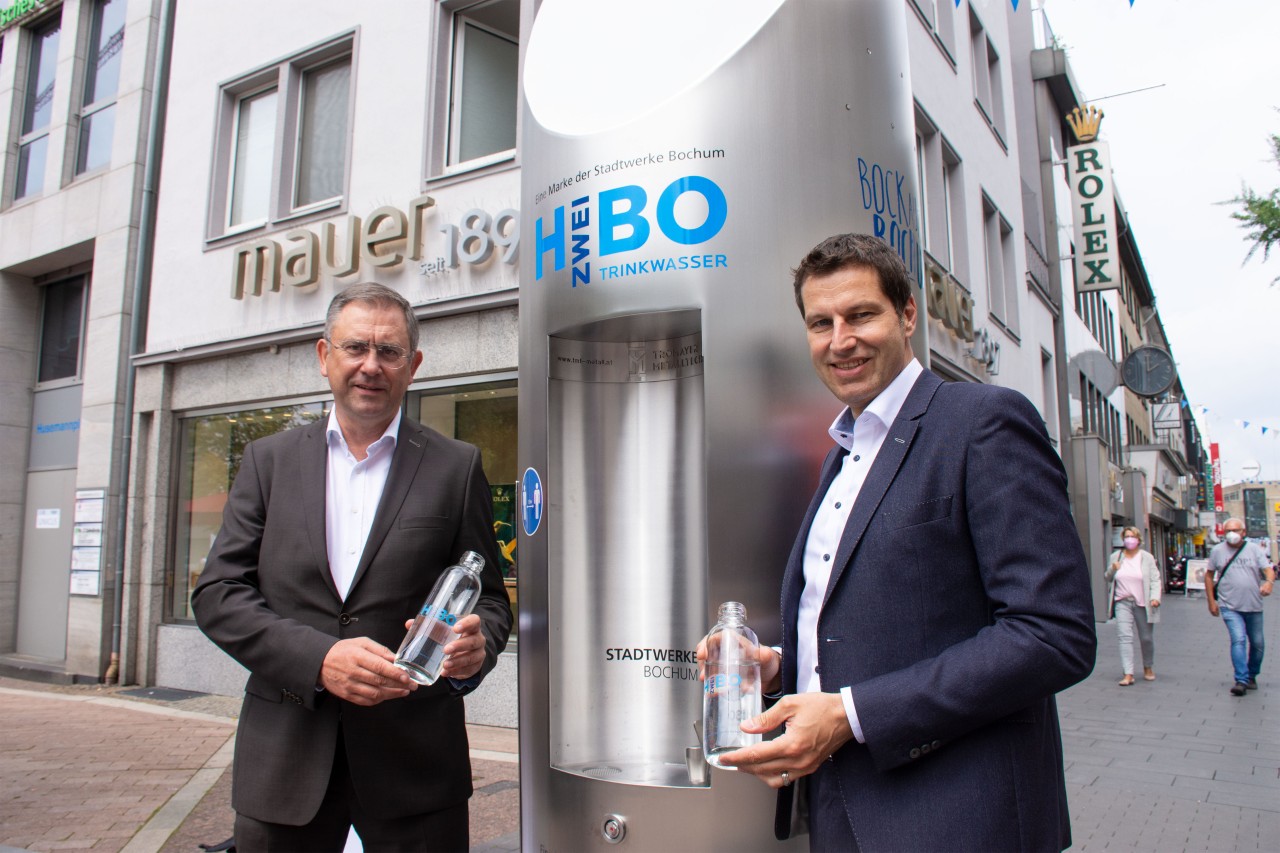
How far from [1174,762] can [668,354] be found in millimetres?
5440

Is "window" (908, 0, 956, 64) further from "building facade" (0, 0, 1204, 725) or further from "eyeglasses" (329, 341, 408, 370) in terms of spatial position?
"eyeglasses" (329, 341, 408, 370)

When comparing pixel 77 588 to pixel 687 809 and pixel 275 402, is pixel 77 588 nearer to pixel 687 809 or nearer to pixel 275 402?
pixel 275 402

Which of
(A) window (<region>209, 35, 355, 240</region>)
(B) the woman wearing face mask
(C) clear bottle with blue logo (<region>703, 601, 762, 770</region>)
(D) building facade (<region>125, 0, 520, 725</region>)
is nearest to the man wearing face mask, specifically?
(B) the woman wearing face mask

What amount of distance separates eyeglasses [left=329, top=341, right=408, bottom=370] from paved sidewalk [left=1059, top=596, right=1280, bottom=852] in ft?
13.5

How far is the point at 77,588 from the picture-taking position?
10.8 metres

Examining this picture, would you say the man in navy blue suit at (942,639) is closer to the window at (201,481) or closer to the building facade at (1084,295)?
the window at (201,481)

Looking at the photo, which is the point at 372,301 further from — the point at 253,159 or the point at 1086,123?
the point at 1086,123

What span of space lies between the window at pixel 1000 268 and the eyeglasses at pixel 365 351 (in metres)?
12.1

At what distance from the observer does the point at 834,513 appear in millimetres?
1821

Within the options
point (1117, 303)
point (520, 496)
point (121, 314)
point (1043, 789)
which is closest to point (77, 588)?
point (121, 314)

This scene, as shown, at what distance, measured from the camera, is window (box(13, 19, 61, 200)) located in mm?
12982

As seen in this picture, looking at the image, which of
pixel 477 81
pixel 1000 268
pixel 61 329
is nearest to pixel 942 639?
pixel 477 81

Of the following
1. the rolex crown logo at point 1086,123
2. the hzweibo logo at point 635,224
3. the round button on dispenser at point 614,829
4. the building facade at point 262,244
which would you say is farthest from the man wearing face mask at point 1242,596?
the rolex crown logo at point 1086,123

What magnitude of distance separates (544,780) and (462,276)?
5.97 metres
